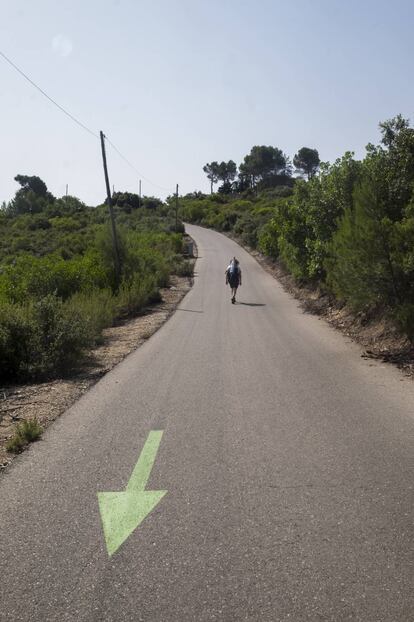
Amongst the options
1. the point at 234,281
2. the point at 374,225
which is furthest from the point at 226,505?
the point at 234,281

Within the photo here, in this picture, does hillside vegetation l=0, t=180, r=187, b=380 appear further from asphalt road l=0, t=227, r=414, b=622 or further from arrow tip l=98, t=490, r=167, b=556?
arrow tip l=98, t=490, r=167, b=556

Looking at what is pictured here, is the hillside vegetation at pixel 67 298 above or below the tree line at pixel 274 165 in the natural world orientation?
below

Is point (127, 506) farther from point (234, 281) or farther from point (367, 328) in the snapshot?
point (234, 281)

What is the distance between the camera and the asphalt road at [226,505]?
3.56m

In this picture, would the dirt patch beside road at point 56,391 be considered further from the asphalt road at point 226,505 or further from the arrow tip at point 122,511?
the arrow tip at point 122,511

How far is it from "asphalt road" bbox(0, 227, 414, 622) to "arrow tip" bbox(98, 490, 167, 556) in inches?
3.0

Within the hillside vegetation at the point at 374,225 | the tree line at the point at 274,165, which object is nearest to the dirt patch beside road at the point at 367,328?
the hillside vegetation at the point at 374,225

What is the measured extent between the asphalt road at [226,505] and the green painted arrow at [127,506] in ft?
0.25

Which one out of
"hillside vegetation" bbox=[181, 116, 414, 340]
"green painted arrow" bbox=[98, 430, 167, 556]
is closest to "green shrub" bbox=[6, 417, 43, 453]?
"green painted arrow" bbox=[98, 430, 167, 556]

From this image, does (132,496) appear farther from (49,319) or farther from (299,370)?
(49,319)

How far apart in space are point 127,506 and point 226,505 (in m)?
0.85

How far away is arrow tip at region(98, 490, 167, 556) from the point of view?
174 inches

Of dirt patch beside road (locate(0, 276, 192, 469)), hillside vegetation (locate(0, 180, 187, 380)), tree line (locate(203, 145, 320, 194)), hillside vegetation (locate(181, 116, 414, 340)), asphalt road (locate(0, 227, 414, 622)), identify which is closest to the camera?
asphalt road (locate(0, 227, 414, 622))

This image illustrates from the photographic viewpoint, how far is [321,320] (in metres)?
20.0
